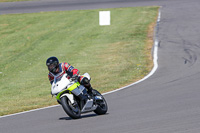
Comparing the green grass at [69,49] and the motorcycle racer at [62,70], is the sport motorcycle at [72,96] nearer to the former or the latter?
the motorcycle racer at [62,70]

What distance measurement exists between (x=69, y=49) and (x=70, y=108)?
17.7 m

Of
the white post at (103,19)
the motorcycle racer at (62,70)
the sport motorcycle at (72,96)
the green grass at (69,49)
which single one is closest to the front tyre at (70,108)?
the sport motorcycle at (72,96)

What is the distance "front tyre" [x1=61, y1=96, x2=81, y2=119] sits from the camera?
10.7 m

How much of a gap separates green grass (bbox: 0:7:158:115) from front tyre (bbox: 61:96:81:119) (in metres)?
3.82

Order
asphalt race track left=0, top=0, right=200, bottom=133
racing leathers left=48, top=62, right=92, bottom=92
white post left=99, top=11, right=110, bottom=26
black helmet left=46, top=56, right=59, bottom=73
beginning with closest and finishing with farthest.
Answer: asphalt race track left=0, top=0, right=200, bottom=133, black helmet left=46, top=56, right=59, bottom=73, racing leathers left=48, top=62, right=92, bottom=92, white post left=99, top=11, right=110, bottom=26

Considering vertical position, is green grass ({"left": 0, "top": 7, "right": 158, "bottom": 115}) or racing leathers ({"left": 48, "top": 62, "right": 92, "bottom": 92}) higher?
racing leathers ({"left": 48, "top": 62, "right": 92, "bottom": 92})

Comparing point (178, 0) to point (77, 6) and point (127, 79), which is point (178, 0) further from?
point (127, 79)

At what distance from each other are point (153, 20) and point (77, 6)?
10.5 meters

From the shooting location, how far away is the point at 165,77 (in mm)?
17547

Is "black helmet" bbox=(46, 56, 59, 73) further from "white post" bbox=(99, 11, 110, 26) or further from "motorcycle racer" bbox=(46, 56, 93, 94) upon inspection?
"white post" bbox=(99, 11, 110, 26)

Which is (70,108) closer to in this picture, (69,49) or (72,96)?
(72,96)

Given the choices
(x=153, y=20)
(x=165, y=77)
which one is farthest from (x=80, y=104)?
(x=153, y=20)

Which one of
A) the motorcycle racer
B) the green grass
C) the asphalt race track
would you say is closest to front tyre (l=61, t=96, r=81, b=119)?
the asphalt race track

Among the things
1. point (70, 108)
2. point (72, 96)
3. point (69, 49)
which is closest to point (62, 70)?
point (72, 96)
